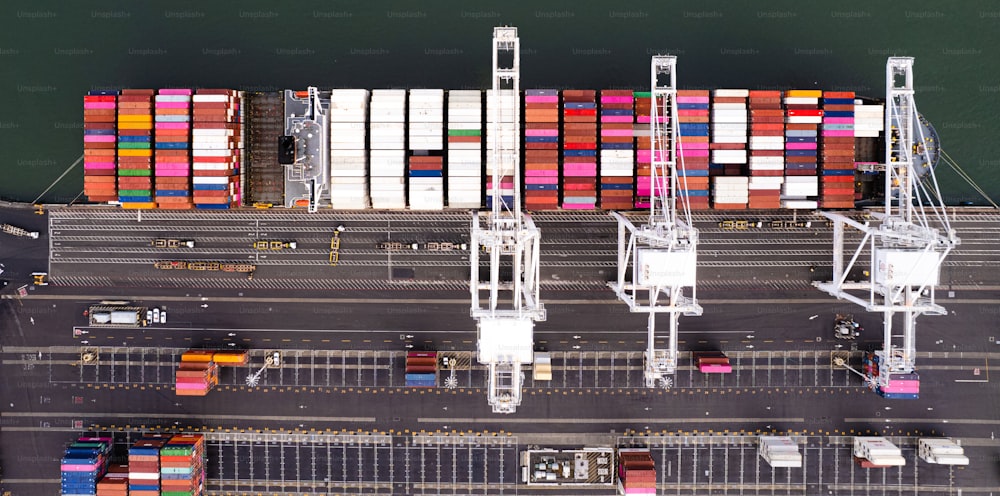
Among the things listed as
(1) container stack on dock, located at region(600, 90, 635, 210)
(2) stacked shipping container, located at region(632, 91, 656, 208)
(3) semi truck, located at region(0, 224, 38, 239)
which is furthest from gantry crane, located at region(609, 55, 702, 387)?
(3) semi truck, located at region(0, 224, 38, 239)

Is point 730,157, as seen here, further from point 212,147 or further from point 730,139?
point 212,147

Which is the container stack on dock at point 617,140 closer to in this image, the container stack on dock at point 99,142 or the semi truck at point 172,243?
the semi truck at point 172,243

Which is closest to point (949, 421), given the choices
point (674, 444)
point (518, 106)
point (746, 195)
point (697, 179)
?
point (674, 444)

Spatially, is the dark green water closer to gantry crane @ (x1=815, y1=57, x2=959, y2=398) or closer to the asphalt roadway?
gantry crane @ (x1=815, y1=57, x2=959, y2=398)

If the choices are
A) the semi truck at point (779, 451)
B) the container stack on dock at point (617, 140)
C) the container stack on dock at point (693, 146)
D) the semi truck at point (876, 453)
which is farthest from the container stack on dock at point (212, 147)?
the semi truck at point (876, 453)

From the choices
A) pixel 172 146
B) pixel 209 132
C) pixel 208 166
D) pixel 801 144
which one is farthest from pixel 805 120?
pixel 172 146
